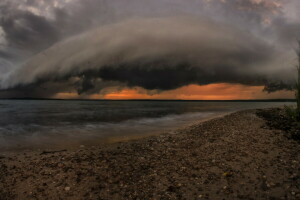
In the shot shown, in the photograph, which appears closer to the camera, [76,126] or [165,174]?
[165,174]

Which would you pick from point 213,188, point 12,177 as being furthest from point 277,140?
point 12,177

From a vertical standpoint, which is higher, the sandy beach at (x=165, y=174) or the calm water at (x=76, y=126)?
the sandy beach at (x=165, y=174)

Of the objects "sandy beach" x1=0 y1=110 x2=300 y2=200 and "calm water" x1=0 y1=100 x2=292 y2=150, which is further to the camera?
"calm water" x1=0 y1=100 x2=292 y2=150

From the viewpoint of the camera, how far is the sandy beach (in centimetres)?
638

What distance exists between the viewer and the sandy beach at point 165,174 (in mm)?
6380

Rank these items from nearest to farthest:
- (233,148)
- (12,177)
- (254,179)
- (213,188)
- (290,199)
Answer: (290,199) → (213,188) → (254,179) → (12,177) → (233,148)

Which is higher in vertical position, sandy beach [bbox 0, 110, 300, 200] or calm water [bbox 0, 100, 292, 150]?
Answer: sandy beach [bbox 0, 110, 300, 200]

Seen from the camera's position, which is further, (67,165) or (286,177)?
(67,165)

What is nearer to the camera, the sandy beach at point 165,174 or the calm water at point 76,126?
the sandy beach at point 165,174

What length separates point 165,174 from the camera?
25.3 feet

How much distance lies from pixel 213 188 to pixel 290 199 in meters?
2.07

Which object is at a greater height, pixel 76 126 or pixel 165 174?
pixel 165 174

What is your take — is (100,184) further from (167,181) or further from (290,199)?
(290,199)

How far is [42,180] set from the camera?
25.2ft
